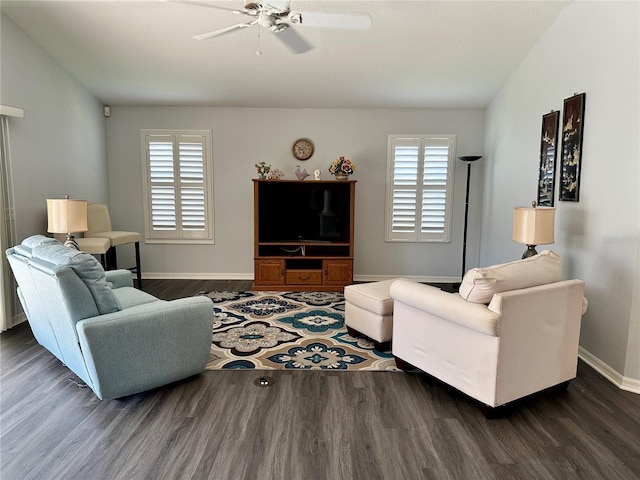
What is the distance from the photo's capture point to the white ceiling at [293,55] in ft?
11.8

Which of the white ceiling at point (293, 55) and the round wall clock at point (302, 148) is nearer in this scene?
the white ceiling at point (293, 55)

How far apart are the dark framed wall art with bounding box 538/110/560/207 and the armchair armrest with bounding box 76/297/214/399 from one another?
3309mm

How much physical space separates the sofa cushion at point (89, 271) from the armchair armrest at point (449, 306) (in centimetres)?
188

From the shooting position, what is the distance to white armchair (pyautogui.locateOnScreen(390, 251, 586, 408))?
88.2 inches

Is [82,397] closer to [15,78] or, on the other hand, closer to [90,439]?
[90,439]

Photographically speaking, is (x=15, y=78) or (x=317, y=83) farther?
(x=317, y=83)

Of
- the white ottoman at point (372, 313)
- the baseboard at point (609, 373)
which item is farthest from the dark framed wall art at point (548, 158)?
the white ottoman at point (372, 313)

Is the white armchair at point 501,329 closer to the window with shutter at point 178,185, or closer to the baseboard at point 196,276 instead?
the baseboard at point 196,276

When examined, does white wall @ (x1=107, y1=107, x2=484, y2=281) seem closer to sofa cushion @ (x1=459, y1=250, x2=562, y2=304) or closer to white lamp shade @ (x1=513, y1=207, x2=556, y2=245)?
white lamp shade @ (x1=513, y1=207, x2=556, y2=245)

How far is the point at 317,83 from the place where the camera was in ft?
16.2

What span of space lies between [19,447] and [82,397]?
51 cm

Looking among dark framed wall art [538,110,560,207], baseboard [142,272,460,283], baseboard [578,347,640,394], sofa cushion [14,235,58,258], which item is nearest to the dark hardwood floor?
baseboard [578,347,640,394]

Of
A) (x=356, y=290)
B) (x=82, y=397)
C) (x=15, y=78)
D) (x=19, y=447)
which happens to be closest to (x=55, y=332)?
(x=82, y=397)

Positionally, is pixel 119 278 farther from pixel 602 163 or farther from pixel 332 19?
pixel 602 163
